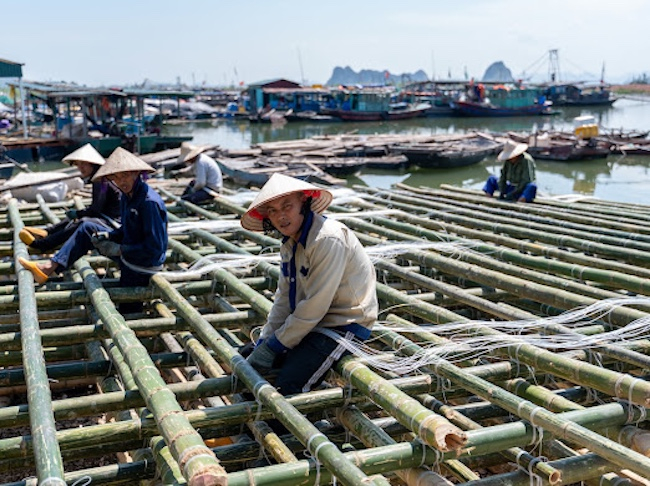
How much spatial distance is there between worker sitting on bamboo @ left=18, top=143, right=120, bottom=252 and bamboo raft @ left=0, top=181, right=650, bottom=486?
307 mm

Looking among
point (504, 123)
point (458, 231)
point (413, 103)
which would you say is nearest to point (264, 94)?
point (413, 103)

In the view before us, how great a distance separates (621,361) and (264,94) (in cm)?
4490

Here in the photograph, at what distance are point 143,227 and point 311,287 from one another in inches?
73.6

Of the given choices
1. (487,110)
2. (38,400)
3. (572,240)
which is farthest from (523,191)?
(487,110)

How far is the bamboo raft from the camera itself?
2311mm

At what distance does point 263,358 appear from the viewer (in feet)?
10.0

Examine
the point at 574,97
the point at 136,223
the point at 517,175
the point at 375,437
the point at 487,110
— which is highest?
the point at 574,97

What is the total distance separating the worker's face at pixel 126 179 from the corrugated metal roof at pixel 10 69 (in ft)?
67.2

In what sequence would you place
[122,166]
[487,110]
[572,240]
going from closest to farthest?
1. [122,166]
2. [572,240]
3. [487,110]

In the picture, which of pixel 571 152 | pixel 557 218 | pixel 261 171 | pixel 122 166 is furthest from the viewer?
pixel 571 152

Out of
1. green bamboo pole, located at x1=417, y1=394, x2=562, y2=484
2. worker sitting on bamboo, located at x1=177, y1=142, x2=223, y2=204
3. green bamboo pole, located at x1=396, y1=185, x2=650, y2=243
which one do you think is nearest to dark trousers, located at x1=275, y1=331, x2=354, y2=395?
green bamboo pole, located at x1=417, y1=394, x2=562, y2=484

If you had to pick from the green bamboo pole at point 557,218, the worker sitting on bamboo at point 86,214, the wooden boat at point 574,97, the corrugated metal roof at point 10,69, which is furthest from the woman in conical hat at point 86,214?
the wooden boat at point 574,97

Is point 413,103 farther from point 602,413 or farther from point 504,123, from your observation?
point 602,413

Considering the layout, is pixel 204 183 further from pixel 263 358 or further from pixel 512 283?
pixel 263 358
